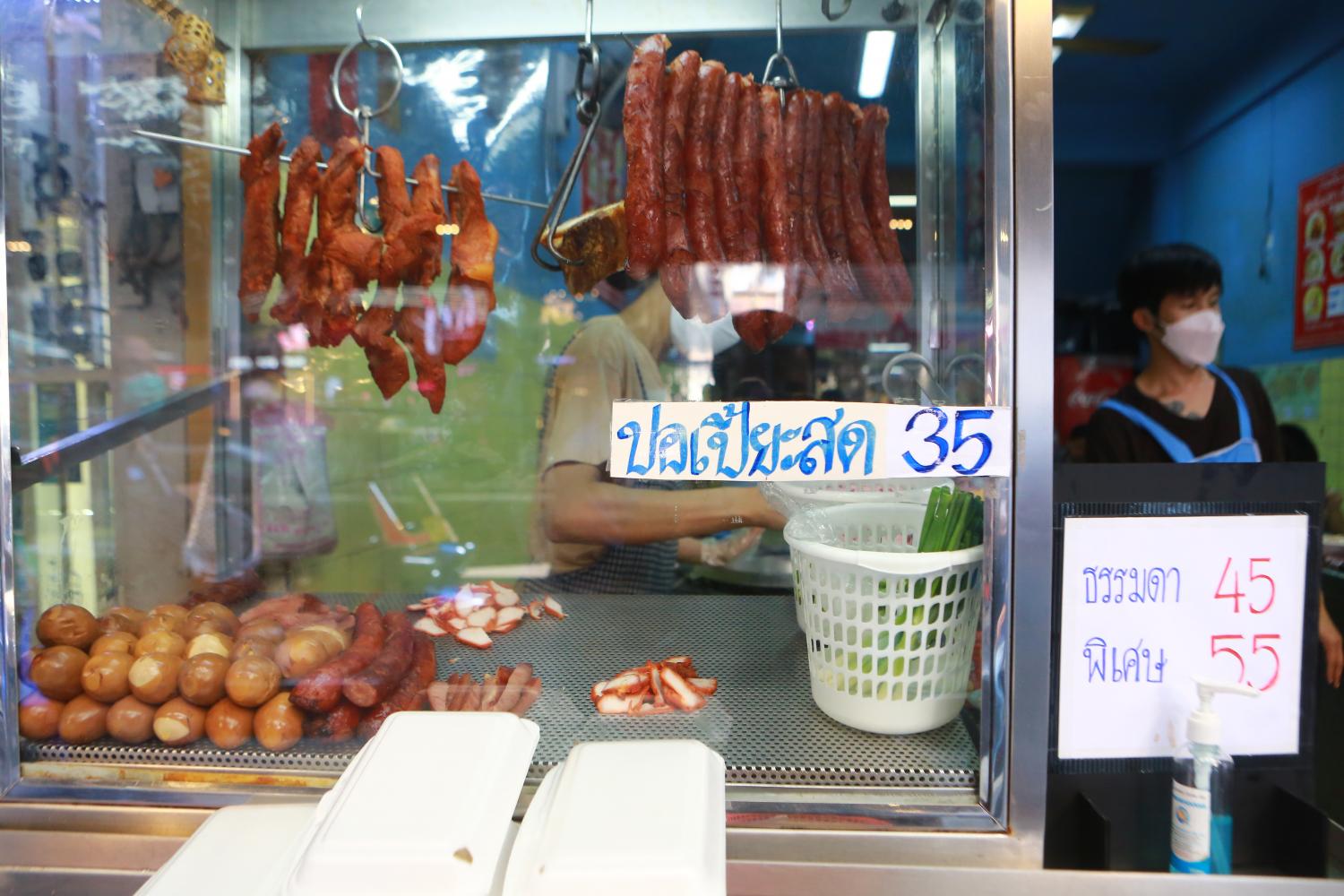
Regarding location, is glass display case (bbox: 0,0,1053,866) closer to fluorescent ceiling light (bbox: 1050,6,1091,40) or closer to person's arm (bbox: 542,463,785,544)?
person's arm (bbox: 542,463,785,544)

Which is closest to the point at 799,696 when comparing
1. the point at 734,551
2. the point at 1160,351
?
the point at 734,551

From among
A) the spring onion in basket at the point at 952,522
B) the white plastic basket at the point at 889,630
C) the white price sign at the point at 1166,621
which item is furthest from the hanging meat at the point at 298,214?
the white price sign at the point at 1166,621

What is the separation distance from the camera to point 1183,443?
202 cm

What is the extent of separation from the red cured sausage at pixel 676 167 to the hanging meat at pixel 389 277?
0.52 m

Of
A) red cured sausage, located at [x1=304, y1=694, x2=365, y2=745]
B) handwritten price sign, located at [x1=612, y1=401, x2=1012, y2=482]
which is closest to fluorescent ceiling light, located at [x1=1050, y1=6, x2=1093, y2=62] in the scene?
handwritten price sign, located at [x1=612, y1=401, x2=1012, y2=482]

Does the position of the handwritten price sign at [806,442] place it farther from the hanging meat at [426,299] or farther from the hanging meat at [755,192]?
the hanging meat at [426,299]

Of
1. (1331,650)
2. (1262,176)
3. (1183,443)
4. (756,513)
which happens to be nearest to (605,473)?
(756,513)

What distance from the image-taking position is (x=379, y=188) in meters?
1.59

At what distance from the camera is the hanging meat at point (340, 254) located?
1542mm

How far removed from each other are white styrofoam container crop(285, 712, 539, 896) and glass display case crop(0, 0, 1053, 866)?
144mm

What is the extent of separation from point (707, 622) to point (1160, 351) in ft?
4.98

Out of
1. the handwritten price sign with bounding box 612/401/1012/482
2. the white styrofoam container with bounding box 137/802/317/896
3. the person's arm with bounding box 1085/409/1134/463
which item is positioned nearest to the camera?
the white styrofoam container with bounding box 137/802/317/896

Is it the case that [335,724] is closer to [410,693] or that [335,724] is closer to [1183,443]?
[410,693]

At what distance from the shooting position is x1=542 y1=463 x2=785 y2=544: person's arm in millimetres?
1264
